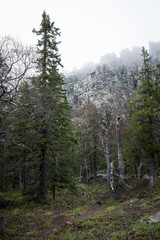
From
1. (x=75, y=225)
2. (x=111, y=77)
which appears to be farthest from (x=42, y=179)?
(x=111, y=77)

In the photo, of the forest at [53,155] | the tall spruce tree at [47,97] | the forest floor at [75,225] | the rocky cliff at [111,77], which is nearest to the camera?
the forest floor at [75,225]

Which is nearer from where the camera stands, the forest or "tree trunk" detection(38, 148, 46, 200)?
the forest

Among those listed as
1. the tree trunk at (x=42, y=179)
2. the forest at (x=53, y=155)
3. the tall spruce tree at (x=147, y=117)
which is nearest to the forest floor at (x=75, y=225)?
the forest at (x=53, y=155)

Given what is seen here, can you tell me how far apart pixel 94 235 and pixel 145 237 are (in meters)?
2.11

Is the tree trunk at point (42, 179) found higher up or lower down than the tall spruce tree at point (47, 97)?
lower down

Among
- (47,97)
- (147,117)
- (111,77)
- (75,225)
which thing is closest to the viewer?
(75,225)

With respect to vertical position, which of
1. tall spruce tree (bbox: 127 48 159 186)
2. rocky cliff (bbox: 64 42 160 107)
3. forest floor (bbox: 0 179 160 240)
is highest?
rocky cliff (bbox: 64 42 160 107)

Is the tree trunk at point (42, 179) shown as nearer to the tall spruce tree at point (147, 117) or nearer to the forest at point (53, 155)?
the forest at point (53, 155)

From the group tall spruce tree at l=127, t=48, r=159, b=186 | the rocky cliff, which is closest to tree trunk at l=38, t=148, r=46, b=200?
tall spruce tree at l=127, t=48, r=159, b=186

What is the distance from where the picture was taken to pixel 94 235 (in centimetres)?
595

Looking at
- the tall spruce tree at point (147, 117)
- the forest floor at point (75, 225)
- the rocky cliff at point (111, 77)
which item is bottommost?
the forest floor at point (75, 225)

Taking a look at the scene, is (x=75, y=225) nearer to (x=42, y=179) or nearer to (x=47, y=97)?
(x=42, y=179)

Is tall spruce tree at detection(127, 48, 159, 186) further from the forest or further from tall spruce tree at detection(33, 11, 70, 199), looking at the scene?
tall spruce tree at detection(33, 11, 70, 199)

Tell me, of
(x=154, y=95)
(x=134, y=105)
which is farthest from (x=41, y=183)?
(x=154, y=95)
